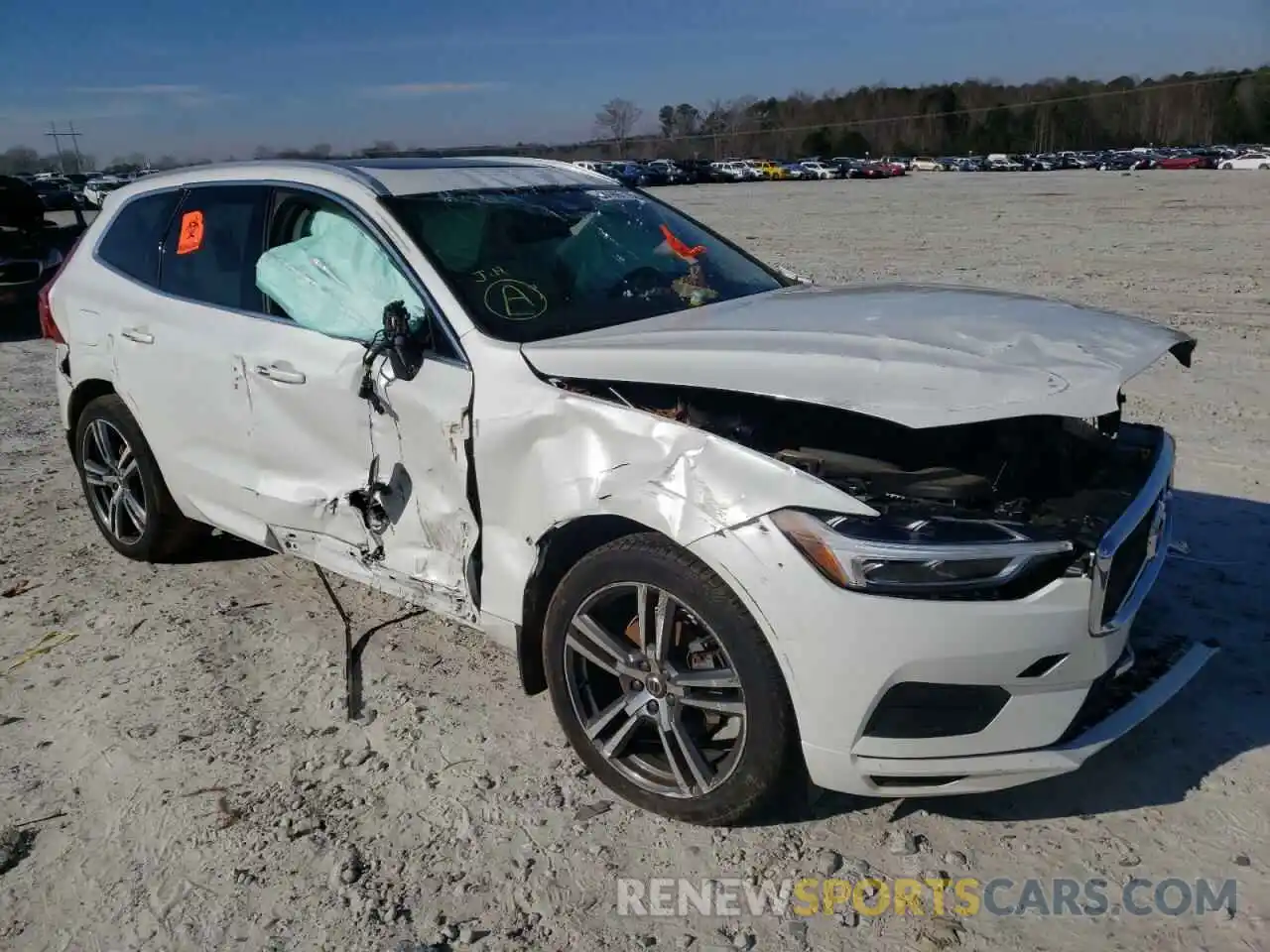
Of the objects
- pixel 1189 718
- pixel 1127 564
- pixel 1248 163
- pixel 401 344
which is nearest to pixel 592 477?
pixel 401 344

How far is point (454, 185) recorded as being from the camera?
397cm

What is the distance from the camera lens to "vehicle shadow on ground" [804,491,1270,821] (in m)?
2.99

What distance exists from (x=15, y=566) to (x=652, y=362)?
12.5ft

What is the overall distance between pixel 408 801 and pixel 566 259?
1.99m

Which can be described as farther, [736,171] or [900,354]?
[736,171]

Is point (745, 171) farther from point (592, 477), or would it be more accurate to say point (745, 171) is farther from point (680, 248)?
point (592, 477)

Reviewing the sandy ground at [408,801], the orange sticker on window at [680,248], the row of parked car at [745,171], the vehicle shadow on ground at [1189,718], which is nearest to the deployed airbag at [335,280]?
the orange sticker on window at [680,248]

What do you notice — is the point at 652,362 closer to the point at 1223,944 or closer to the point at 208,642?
the point at 1223,944

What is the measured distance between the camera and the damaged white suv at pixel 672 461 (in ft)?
8.30

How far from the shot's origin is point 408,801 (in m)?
3.13

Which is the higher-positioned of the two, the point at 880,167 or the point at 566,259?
the point at 566,259

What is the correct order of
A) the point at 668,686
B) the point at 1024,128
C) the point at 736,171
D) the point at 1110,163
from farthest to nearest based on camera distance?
the point at 1024,128 → the point at 1110,163 → the point at 736,171 → the point at 668,686

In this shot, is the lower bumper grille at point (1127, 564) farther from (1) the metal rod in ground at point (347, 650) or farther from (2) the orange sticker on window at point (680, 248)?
(1) the metal rod in ground at point (347, 650)

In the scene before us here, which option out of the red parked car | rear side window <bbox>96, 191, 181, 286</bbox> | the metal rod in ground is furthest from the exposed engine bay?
the red parked car
